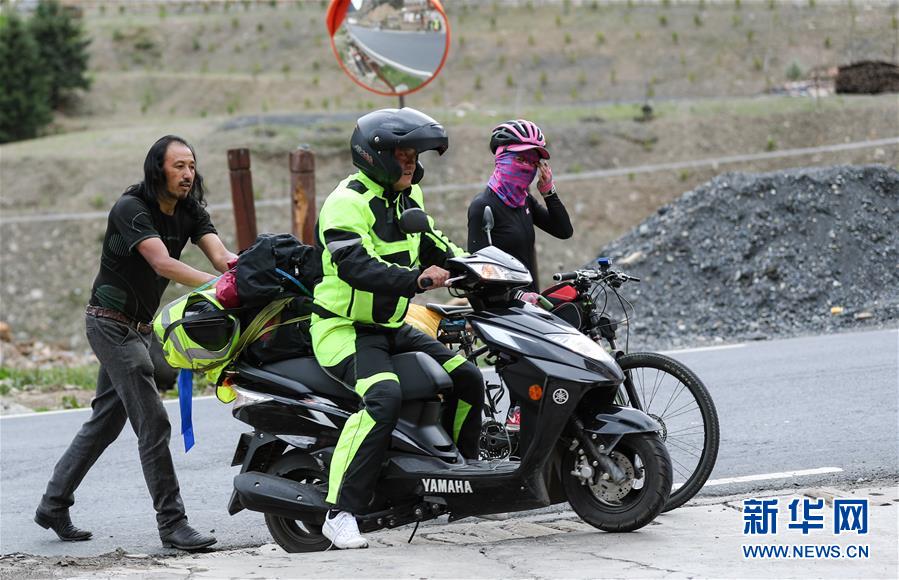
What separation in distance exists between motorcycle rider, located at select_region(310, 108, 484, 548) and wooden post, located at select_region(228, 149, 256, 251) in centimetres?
609

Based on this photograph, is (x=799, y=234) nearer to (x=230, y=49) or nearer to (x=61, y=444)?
(x=61, y=444)

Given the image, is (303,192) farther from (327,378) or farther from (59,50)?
(59,50)

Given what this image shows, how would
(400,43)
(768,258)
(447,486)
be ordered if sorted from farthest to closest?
1. (768,258)
2. (400,43)
3. (447,486)

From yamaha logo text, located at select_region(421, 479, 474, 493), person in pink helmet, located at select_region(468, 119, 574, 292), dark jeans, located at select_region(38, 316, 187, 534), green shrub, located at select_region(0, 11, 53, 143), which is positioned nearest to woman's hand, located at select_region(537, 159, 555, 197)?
person in pink helmet, located at select_region(468, 119, 574, 292)

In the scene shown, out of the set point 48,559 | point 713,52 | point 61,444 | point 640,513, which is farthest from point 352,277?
point 713,52

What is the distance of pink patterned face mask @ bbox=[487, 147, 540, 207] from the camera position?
679cm

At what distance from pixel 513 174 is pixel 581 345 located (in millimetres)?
1724

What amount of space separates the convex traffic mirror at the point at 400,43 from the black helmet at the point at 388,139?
16.1 ft

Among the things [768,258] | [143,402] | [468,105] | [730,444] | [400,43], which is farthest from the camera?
[468,105]

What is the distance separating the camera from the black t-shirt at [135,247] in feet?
20.1

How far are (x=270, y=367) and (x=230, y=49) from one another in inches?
1719

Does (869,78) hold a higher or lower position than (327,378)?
higher

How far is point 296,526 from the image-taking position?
5840mm

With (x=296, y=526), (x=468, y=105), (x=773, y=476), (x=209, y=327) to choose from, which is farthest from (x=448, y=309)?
(x=468, y=105)
